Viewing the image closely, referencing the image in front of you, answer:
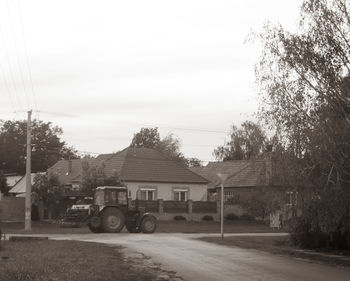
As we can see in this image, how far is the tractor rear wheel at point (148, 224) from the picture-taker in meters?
35.6

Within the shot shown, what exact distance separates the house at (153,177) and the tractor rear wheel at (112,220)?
21.3 meters

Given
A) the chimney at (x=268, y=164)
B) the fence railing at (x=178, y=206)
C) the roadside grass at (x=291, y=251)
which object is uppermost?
the chimney at (x=268, y=164)

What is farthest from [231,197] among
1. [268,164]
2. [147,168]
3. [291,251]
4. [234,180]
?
[291,251]

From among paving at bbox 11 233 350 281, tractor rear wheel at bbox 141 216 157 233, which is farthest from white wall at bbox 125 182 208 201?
paving at bbox 11 233 350 281

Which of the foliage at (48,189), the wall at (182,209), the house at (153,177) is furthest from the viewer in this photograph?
the house at (153,177)

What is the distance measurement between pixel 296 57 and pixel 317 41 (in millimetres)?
872

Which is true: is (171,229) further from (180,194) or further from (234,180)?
(234,180)

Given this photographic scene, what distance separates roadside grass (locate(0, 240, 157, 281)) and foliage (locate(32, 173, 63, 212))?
27900 mm

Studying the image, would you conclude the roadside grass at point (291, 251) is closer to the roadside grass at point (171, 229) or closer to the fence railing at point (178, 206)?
the roadside grass at point (171, 229)

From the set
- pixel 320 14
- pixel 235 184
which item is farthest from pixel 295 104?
pixel 235 184

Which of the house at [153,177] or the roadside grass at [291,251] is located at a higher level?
the house at [153,177]

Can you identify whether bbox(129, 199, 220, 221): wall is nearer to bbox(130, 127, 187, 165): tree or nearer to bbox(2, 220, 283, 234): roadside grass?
bbox(2, 220, 283, 234): roadside grass

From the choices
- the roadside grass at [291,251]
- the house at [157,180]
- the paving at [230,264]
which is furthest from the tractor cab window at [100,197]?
the house at [157,180]

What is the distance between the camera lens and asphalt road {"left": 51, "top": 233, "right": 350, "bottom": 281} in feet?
50.5
